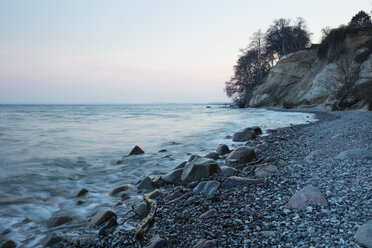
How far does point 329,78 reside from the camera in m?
20.1

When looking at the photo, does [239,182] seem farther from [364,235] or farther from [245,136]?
[245,136]

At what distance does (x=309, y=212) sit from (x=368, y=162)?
1.92 m

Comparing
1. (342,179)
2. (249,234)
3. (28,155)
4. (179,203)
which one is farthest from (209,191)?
(28,155)

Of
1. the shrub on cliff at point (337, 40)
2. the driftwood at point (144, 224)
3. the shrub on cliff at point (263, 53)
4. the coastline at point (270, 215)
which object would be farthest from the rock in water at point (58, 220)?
the shrub on cliff at point (263, 53)

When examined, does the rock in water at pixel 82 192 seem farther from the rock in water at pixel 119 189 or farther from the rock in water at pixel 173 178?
the rock in water at pixel 173 178

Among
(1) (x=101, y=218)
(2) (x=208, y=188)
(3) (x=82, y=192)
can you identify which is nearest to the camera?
(1) (x=101, y=218)

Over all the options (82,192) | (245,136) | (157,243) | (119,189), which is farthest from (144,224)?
(245,136)

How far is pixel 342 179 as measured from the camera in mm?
2709

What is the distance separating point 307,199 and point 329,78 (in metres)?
21.7

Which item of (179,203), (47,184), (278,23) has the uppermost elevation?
(278,23)

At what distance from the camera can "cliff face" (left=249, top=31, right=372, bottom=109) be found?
16109 millimetres

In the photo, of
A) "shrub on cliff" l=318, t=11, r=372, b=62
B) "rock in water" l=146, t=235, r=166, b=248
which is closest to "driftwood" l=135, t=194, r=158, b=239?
"rock in water" l=146, t=235, r=166, b=248

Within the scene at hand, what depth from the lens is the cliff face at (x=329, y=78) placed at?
16.1 meters

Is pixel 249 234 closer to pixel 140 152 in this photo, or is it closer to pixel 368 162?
pixel 368 162
